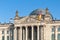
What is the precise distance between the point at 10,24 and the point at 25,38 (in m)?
8.20

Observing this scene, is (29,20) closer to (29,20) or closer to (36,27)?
(29,20)

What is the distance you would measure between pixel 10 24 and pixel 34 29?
9609 mm

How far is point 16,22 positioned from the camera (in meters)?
95.2

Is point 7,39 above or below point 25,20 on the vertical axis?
below

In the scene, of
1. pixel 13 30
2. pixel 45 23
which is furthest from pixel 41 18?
pixel 13 30

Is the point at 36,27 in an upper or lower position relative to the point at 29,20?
lower

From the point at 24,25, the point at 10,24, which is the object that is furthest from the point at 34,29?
the point at 10,24

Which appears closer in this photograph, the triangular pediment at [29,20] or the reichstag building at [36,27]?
the reichstag building at [36,27]

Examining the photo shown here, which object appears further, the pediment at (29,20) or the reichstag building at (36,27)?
the pediment at (29,20)

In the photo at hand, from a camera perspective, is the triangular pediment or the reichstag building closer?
the reichstag building

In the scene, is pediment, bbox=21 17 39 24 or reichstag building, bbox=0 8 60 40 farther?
pediment, bbox=21 17 39 24

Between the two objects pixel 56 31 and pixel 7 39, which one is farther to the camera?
pixel 7 39

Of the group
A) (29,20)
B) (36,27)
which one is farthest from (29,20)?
(36,27)

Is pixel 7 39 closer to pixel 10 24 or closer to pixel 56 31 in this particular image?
pixel 10 24
